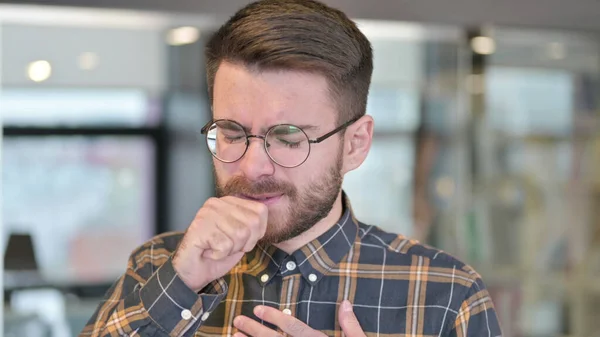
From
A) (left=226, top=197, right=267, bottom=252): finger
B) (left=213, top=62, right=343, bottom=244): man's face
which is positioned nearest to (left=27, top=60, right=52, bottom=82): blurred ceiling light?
(left=213, top=62, right=343, bottom=244): man's face

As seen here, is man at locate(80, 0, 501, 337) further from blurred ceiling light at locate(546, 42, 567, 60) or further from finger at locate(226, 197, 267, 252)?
blurred ceiling light at locate(546, 42, 567, 60)

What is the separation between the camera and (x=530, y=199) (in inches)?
154

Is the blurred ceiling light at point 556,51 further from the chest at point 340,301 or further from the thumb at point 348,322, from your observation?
the thumb at point 348,322

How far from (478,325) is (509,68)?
7.90ft

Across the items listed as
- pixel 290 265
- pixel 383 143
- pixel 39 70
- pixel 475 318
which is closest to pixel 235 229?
pixel 290 265

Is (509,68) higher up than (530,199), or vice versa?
(509,68)

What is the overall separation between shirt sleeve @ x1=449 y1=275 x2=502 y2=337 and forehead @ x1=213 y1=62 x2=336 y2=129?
0.42 metres

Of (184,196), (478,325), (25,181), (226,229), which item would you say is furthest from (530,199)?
(226,229)

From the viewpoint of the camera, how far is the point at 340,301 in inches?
65.2

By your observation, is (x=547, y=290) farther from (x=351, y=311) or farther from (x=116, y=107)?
(x=351, y=311)

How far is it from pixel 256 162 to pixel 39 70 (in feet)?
6.99

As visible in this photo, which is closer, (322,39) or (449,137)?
(322,39)

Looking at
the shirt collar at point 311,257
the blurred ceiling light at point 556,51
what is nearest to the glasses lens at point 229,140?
the shirt collar at point 311,257

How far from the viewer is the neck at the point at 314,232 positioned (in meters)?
1.69
